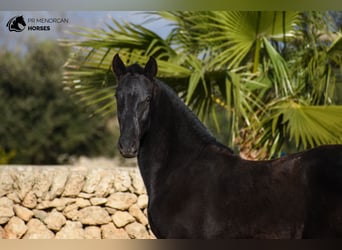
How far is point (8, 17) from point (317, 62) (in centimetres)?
311

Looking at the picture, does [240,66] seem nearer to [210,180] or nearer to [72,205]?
[72,205]

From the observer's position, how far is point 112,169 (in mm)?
6215

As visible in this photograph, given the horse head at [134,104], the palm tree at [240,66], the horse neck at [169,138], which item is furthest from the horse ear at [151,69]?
the palm tree at [240,66]

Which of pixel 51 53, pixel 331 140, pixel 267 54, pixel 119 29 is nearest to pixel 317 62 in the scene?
pixel 267 54

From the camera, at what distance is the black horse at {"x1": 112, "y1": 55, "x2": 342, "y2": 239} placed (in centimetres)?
410

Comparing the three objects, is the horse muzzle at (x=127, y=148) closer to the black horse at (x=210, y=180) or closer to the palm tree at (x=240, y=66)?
the black horse at (x=210, y=180)

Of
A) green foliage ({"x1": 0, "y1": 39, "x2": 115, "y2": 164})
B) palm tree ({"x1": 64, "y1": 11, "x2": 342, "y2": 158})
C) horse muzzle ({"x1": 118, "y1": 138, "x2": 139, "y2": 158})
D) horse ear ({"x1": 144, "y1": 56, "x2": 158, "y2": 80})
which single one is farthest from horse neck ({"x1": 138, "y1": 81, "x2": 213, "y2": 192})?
green foliage ({"x1": 0, "y1": 39, "x2": 115, "y2": 164})

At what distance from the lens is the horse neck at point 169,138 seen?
13.9 ft

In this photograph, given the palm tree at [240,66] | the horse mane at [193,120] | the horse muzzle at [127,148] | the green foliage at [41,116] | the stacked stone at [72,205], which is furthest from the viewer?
the green foliage at [41,116]

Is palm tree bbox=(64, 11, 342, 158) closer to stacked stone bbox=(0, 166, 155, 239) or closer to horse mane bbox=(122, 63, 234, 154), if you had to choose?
stacked stone bbox=(0, 166, 155, 239)

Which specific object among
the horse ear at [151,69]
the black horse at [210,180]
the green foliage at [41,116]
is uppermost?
the horse ear at [151,69]
